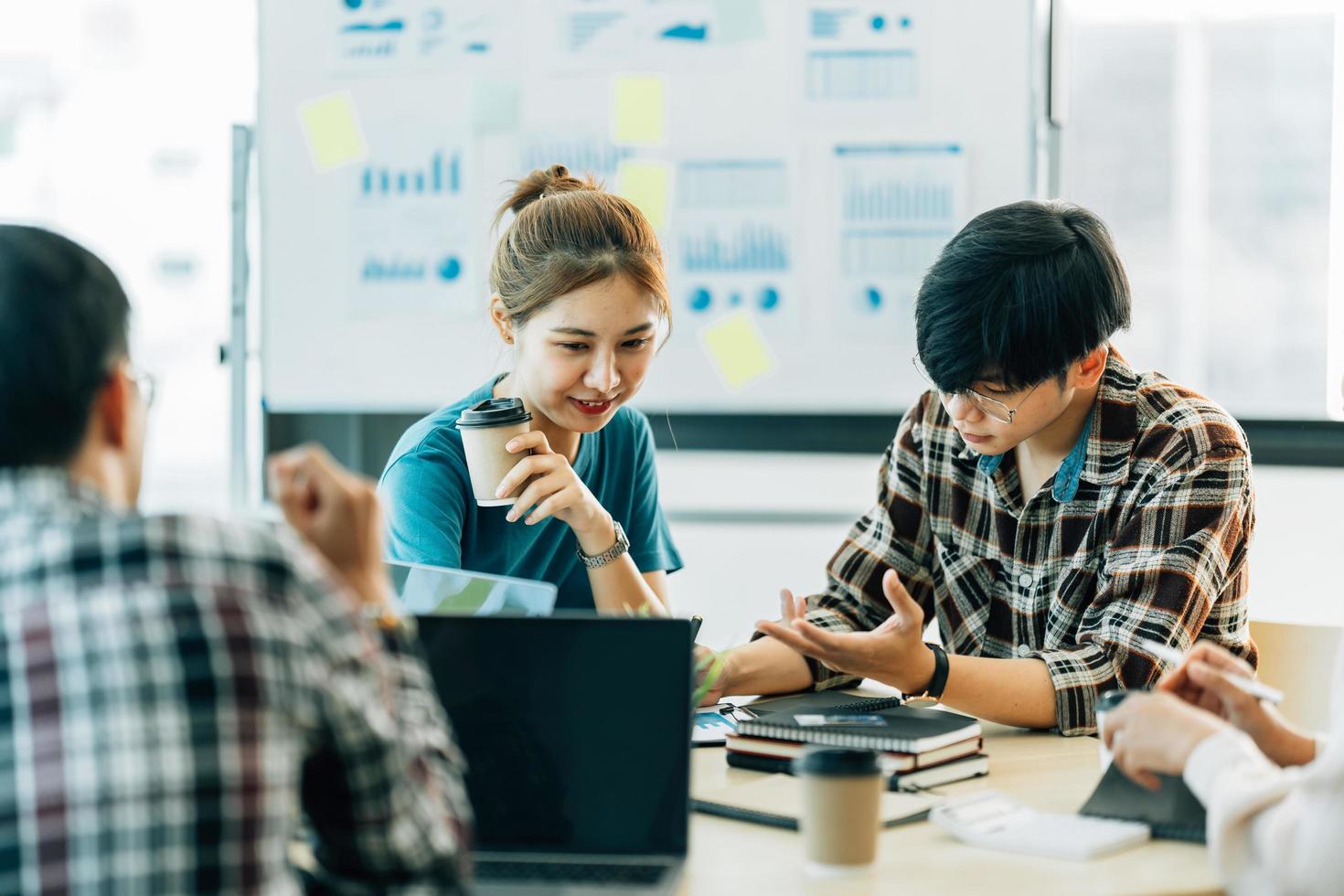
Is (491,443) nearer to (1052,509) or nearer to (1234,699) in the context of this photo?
(1052,509)

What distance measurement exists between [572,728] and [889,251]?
1776 millimetres

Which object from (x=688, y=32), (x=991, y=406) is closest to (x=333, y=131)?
(x=688, y=32)

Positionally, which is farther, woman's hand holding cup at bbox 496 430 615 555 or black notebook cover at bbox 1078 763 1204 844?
woman's hand holding cup at bbox 496 430 615 555

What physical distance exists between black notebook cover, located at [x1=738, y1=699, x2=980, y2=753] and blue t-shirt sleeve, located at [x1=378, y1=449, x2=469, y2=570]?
541mm

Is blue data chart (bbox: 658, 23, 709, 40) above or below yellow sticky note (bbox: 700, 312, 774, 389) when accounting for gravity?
above

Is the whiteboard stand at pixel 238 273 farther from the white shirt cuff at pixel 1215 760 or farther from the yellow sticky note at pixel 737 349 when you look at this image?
the white shirt cuff at pixel 1215 760

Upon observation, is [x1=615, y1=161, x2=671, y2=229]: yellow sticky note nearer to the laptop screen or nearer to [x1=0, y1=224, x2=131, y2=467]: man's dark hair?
the laptop screen

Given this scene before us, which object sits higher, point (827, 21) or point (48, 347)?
point (827, 21)

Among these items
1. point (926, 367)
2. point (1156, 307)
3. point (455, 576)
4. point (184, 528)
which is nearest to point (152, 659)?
point (184, 528)

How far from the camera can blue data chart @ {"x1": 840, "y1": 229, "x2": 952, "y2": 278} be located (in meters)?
2.74

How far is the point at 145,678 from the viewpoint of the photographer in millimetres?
769

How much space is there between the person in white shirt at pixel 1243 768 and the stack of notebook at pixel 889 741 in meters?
0.19

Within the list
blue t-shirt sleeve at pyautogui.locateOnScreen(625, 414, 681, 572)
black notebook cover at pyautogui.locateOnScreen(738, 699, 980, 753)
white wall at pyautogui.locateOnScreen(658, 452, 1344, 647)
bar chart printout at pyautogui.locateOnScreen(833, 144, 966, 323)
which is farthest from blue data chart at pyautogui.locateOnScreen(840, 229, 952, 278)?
black notebook cover at pyautogui.locateOnScreen(738, 699, 980, 753)

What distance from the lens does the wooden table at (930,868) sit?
1.09m
